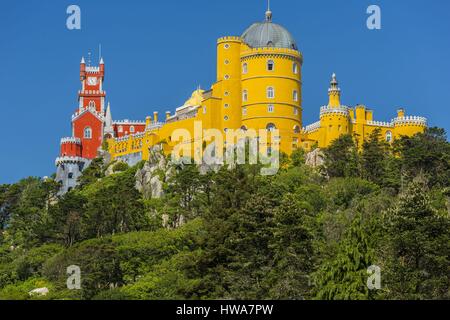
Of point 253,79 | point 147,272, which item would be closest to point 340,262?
point 147,272

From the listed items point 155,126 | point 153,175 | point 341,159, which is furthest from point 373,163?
point 155,126

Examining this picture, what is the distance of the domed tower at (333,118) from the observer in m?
89.0

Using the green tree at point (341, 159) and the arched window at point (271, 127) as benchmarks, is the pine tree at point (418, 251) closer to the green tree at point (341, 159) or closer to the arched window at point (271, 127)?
the green tree at point (341, 159)

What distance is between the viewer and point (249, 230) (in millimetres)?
61781

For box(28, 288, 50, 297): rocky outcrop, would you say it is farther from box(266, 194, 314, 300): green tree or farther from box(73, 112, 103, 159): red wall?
box(73, 112, 103, 159): red wall

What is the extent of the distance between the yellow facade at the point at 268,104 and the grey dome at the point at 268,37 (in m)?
0.12

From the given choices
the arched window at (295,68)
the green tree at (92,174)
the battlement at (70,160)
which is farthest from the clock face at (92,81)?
the arched window at (295,68)

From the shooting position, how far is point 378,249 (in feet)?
195

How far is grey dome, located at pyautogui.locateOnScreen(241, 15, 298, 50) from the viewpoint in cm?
9288

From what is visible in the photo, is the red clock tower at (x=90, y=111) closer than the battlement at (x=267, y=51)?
No

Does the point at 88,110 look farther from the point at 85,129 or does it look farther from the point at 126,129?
the point at 126,129

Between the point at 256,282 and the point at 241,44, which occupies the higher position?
the point at 241,44
